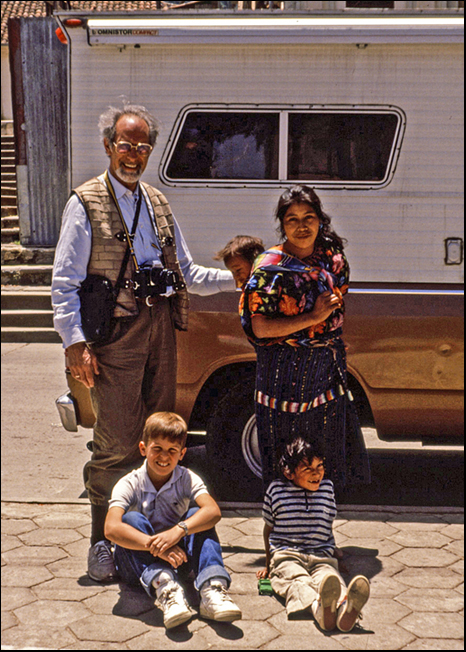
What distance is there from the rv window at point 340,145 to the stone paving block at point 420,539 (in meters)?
2.00

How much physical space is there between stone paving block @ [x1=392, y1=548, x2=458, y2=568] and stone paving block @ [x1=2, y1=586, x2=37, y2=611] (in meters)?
1.79

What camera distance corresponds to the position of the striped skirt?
150 inches

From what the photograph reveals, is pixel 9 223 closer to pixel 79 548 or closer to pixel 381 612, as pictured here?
pixel 79 548

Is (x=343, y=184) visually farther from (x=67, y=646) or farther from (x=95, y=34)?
(x=67, y=646)

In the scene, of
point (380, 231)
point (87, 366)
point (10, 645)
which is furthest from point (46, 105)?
point (10, 645)

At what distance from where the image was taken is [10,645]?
3234 mm

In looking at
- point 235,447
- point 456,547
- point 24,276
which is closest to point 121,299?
point 235,447

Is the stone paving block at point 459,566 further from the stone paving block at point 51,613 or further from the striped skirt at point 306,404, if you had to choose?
the stone paving block at point 51,613

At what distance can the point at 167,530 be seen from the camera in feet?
11.9

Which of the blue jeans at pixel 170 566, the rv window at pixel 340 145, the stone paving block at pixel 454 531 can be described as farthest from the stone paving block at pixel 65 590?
the rv window at pixel 340 145

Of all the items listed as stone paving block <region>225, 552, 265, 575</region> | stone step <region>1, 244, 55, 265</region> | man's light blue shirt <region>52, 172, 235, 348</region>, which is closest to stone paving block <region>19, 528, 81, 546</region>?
stone paving block <region>225, 552, 265, 575</region>

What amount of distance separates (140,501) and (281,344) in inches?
37.8

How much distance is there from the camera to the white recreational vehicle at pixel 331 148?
15.5ft

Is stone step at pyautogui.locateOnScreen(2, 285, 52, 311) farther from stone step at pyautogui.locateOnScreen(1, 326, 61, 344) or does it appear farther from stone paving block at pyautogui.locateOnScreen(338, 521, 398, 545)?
stone paving block at pyautogui.locateOnScreen(338, 521, 398, 545)
